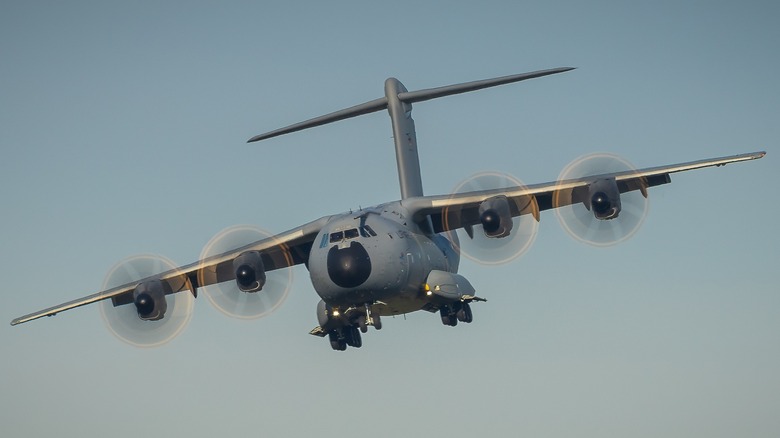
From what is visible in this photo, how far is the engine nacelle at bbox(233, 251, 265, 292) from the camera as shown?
32344mm

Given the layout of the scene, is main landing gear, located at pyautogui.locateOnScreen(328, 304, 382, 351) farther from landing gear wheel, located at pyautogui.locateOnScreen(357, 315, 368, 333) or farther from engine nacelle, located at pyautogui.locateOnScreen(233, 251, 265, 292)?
engine nacelle, located at pyautogui.locateOnScreen(233, 251, 265, 292)

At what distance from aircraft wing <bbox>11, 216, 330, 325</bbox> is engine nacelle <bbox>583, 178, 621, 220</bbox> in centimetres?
672

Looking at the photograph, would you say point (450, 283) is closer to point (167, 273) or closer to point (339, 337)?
point (339, 337)

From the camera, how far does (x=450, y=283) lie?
31.9 meters

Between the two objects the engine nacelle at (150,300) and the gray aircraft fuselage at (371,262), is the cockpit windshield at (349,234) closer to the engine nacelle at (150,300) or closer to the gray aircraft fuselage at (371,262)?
the gray aircraft fuselage at (371,262)

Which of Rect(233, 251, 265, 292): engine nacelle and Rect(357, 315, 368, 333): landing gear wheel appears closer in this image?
Rect(357, 315, 368, 333): landing gear wheel

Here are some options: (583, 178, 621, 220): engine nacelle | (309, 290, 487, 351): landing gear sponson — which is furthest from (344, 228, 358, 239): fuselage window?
(583, 178, 621, 220): engine nacelle

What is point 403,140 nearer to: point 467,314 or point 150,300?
point 467,314

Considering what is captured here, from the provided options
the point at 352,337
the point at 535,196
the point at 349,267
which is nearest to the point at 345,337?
the point at 352,337

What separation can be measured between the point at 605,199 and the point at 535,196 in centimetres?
242

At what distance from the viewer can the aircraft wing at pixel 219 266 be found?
109 feet

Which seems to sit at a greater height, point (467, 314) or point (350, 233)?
point (350, 233)

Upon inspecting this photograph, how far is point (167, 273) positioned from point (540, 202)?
1000cm

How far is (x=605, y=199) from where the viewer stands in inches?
1186
